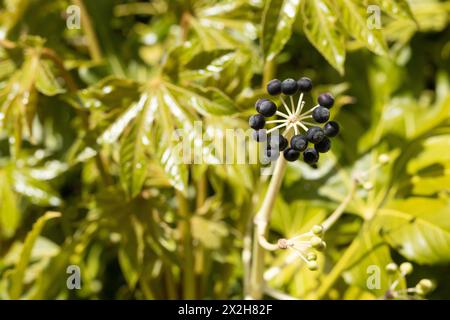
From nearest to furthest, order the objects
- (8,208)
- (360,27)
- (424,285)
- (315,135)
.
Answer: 1. (315,135)
2. (424,285)
3. (360,27)
4. (8,208)

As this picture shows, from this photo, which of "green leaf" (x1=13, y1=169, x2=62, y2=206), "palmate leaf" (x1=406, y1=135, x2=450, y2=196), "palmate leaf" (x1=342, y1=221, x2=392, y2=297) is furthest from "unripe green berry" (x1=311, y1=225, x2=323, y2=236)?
"green leaf" (x1=13, y1=169, x2=62, y2=206)

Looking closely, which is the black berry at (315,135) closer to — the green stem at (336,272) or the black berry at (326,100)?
the black berry at (326,100)

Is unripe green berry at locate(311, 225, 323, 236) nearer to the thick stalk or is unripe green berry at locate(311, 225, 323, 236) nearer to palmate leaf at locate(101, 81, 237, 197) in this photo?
the thick stalk

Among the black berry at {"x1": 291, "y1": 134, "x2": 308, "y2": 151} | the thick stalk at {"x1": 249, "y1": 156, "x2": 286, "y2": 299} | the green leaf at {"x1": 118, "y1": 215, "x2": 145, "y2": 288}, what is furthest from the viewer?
the green leaf at {"x1": 118, "y1": 215, "x2": 145, "y2": 288}

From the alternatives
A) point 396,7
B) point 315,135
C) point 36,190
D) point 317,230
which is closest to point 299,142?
point 315,135

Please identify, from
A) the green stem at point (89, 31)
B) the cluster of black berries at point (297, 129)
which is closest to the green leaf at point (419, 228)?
the cluster of black berries at point (297, 129)

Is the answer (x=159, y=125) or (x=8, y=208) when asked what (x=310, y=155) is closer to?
(x=159, y=125)
